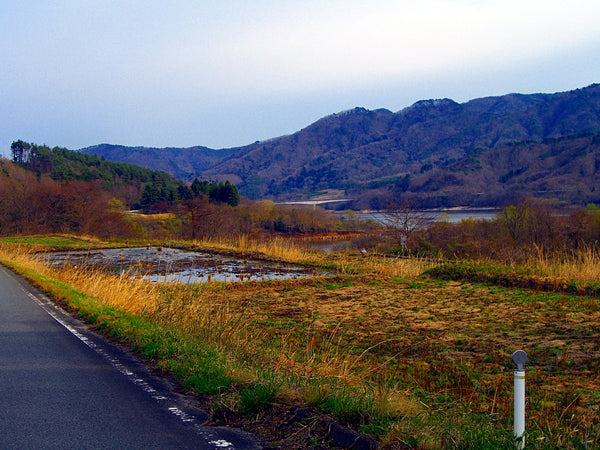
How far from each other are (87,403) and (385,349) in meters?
4.91

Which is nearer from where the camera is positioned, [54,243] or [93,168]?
[54,243]

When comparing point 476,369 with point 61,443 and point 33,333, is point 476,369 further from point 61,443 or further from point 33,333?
point 33,333

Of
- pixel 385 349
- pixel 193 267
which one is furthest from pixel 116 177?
pixel 385 349

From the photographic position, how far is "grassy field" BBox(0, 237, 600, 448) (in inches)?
181

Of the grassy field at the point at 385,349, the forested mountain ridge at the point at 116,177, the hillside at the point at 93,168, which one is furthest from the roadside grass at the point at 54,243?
the hillside at the point at 93,168

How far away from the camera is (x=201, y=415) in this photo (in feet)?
16.4

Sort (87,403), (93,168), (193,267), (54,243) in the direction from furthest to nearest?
(93,168) < (54,243) < (193,267) < (87,403)

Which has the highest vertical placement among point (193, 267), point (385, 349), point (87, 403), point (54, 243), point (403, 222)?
point (54, 243)

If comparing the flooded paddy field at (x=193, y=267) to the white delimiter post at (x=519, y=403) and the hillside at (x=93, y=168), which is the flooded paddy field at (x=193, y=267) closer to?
the white delimiter post at (x=519, y=403)

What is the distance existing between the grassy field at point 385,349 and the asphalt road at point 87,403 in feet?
1.21

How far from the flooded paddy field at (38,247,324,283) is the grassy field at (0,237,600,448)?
2754 millimetres

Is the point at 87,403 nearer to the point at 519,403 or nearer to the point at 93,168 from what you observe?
the point at 519,403

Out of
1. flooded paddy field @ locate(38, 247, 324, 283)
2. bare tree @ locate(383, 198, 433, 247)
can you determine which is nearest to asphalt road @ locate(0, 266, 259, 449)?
flooded paddy field @ locate(38, 247, 324, 283)

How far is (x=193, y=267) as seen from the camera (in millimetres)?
23359
